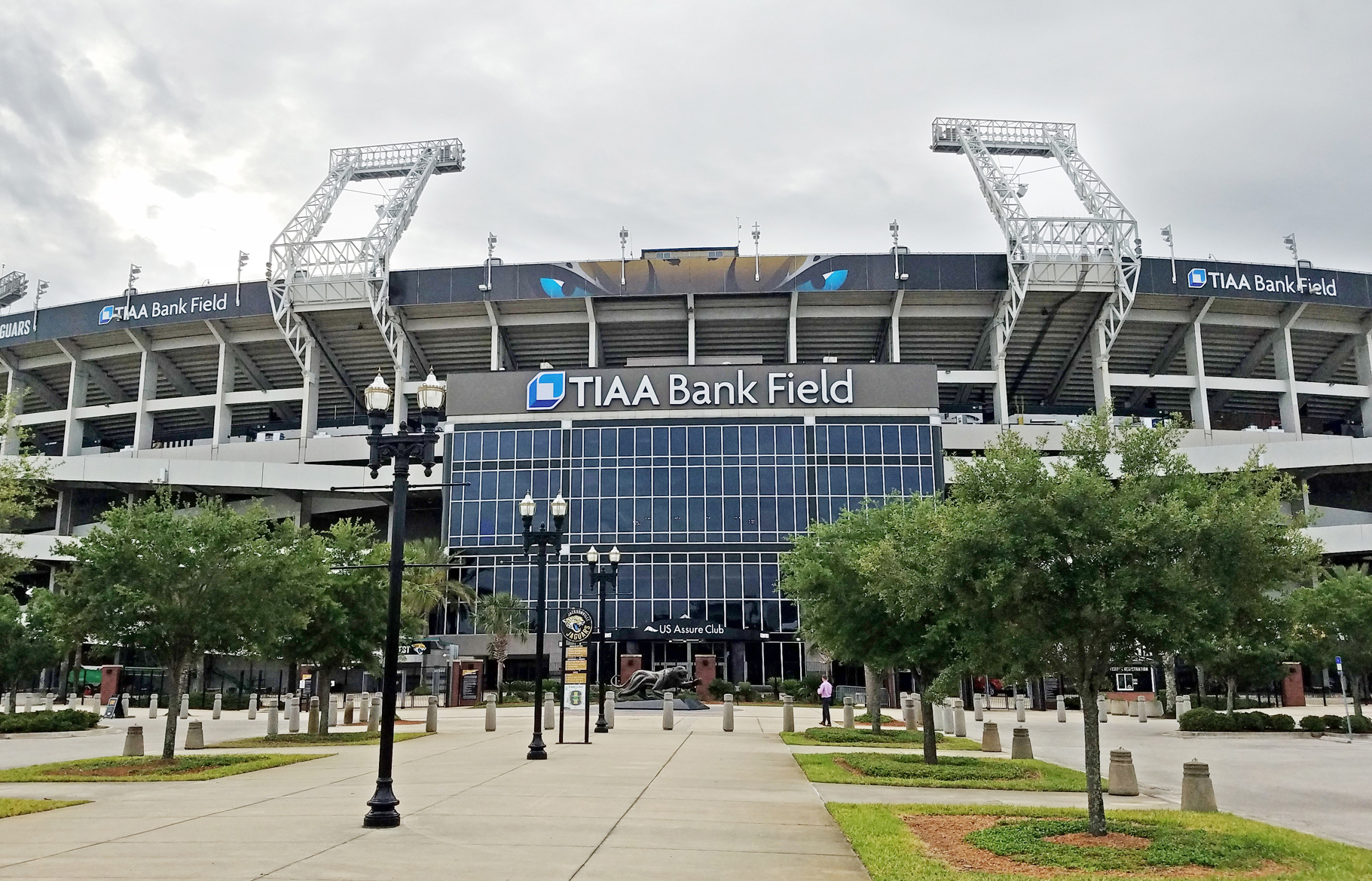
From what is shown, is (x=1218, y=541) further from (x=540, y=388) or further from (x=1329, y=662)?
(x=540, y=388)

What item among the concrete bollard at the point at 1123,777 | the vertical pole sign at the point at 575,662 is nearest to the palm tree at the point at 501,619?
the vertical pole sign at the point at 575,662

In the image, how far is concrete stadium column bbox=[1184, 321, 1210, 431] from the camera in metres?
76.4

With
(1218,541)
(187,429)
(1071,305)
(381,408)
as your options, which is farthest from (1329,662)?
(187,429)

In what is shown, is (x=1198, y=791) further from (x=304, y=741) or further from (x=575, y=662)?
(x=304, y=741)

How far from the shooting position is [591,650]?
2763 inches

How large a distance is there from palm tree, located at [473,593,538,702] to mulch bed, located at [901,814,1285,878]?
5158cm

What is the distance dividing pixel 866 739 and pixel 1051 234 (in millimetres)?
50342

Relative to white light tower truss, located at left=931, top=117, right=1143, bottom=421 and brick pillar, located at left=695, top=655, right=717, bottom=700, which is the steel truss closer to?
white light tower truss, located at left=931, top=117, right=1143, bottom=421

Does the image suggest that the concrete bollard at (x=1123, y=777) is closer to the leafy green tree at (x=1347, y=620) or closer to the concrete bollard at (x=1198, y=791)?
the concrete bollard at (x=1198, y=791)

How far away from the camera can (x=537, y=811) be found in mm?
15469

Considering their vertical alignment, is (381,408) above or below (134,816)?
above

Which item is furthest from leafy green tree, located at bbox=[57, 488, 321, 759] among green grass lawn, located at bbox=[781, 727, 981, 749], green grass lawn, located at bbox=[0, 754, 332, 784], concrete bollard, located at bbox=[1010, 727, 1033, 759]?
concrete bollard, located at bbox=[1010, 727, 1033, 759]

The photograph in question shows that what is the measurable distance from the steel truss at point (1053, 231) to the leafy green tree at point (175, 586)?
189 ft

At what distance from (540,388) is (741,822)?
2330 inches
